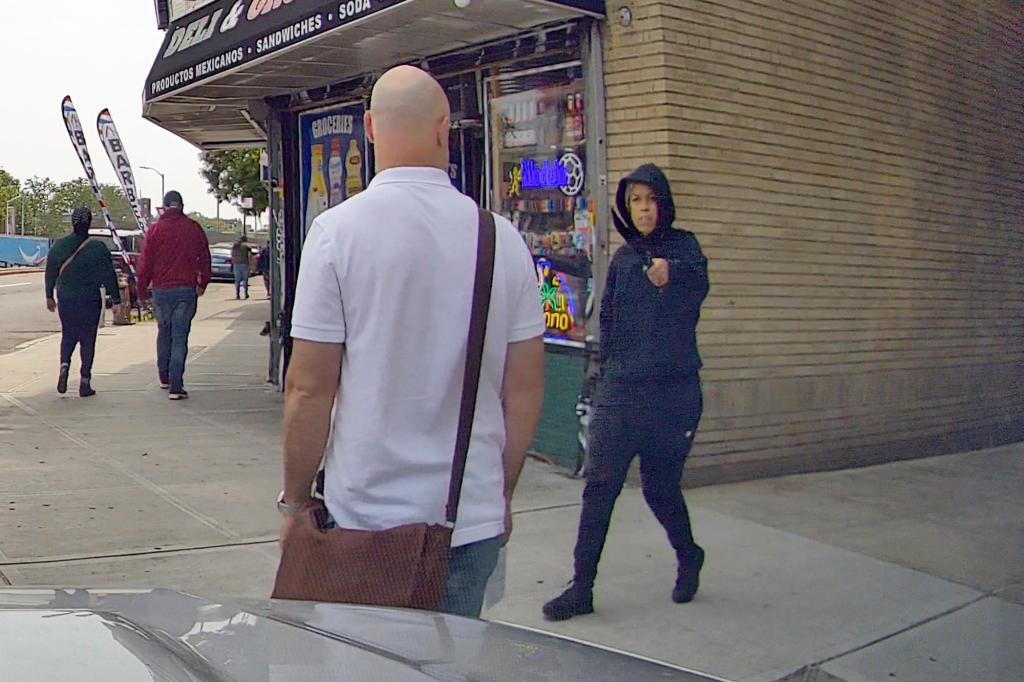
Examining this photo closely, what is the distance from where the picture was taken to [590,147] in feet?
22.8

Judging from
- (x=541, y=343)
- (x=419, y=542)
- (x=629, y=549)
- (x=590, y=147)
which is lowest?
(x=629, y=549)

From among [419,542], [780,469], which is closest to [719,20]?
[780,469]

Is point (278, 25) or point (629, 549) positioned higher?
point (278, 25)

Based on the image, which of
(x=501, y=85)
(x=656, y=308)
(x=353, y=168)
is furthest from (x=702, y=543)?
(x=353, y=168)

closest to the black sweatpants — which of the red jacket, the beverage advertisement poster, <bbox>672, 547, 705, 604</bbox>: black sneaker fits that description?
<bbox>672, 547, 705, 604</bbox>: black sneaker

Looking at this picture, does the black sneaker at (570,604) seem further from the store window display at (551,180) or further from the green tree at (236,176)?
the green tree at (236,176)

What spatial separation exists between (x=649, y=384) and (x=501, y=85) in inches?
141

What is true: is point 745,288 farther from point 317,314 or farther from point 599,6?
point 317,314

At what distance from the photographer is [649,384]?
473cm

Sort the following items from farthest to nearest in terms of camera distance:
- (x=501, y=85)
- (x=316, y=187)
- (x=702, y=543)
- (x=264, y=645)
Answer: (x=316, y=187) → (x=501, y=85) → (x=702, y=543) → (x=264, y=645)

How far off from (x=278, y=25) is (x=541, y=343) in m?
5.62

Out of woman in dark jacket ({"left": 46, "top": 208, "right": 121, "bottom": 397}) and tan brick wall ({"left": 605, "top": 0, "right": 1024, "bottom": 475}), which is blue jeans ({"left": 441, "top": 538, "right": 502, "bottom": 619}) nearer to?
tan brick wall ({"left": 605, "top": 0, "right": 1024, "bottom": 475})

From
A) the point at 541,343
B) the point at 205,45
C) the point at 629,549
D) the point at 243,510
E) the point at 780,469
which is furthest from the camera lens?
the point at 205,45

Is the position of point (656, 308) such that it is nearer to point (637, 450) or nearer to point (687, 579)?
point (637, 450)
